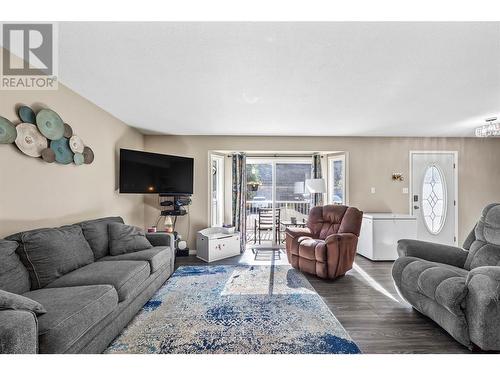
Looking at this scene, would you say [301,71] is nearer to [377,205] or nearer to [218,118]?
[218,118]

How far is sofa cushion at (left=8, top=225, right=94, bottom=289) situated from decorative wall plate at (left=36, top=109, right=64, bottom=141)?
0.94 metres

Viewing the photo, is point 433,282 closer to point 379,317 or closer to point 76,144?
point 379,317

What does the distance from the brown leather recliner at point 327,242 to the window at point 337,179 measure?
100 cm

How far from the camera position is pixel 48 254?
1741 mm

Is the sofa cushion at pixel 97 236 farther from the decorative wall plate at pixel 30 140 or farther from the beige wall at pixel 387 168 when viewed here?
the beige wall at pixel 387 168

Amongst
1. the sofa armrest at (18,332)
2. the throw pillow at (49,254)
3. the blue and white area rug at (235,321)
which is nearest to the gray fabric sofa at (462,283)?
the blue and white area rug at (235,321)

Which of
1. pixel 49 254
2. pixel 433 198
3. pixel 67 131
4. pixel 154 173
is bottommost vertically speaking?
pixel 49 254

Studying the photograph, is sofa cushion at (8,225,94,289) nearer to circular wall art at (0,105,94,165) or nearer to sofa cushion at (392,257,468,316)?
circular wall art at (0,105,94,165)

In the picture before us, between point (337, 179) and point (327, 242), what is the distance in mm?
2140

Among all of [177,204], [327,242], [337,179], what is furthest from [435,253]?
[177,204]

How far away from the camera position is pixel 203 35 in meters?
1.49
